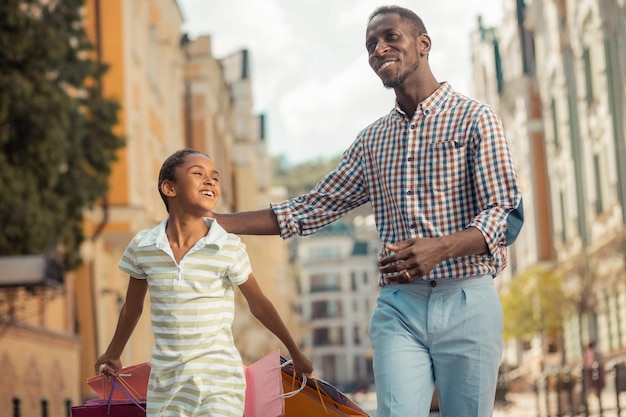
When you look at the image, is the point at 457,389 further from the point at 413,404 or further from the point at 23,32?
the point at 23,32

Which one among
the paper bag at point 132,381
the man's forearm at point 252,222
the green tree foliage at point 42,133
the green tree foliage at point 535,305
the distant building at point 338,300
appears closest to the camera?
the paper bag at point 132,381

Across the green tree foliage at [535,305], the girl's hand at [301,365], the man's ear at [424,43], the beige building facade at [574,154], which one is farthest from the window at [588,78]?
the girl's hand at [301,365]

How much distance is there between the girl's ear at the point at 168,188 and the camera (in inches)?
180

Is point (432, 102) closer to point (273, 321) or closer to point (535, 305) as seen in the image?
point (273, 321)

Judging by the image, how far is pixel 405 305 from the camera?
174 inches

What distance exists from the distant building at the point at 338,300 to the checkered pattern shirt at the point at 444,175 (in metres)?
152

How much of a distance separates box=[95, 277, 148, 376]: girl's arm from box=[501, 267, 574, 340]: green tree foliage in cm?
3787

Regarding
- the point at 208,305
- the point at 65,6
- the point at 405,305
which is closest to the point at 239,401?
the point at 208,305

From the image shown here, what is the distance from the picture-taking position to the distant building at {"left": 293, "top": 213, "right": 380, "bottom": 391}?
6270 inches

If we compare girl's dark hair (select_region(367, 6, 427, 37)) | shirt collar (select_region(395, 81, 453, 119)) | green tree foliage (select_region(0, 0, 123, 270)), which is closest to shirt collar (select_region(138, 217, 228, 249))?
shirt collar (select_region(395, 81, 453, 119))

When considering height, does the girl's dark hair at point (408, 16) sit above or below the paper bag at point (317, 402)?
above

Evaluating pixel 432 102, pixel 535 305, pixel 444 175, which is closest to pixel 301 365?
pixel 444 175

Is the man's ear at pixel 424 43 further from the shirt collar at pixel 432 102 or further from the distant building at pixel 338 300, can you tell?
the distant building at pixel 338 300

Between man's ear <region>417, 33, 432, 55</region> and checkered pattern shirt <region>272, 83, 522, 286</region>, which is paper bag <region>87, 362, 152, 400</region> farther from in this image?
man's ear <region>417, 33, 432, 55</region>
